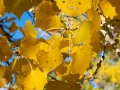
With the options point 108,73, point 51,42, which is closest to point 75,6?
point 51,42

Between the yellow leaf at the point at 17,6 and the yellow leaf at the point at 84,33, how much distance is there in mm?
182

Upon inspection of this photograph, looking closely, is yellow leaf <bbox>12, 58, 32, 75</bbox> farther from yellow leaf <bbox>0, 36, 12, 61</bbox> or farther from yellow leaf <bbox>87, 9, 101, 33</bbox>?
yellow leaf <bbox>87, 9, 101, 33</bbox>

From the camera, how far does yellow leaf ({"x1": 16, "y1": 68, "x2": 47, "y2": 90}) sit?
0.92 metres

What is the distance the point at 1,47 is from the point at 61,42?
8.0 inches

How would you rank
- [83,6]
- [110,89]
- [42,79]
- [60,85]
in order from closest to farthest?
[83,6]
[42,79]
[60,85]
[110,89]

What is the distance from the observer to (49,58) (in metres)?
0.90

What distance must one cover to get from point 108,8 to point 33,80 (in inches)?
12.5

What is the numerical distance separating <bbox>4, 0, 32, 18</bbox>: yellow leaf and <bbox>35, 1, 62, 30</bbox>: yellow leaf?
0.13 ft

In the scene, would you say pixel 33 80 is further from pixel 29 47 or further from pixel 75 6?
pixel 75 6

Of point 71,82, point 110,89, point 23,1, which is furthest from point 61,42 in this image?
point 110,89

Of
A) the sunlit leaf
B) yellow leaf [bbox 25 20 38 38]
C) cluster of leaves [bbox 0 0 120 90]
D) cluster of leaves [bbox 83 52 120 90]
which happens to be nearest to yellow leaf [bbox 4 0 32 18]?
cluster of leaves [bbox 0 0 120 90]

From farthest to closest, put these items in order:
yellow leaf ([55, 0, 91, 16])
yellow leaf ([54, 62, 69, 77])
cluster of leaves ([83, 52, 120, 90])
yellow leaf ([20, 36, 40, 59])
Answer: cluster of leaves ([83, 52, 120, 90]) → yellow leaf ([54, 62, 69, 77]) → yellow leaf ([20, 36, 40, 59]) → yellow leaf ([55, 0, 91, 16])

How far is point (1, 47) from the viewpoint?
3.21ft

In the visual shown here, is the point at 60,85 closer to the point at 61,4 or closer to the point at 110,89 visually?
the point at 61,4
